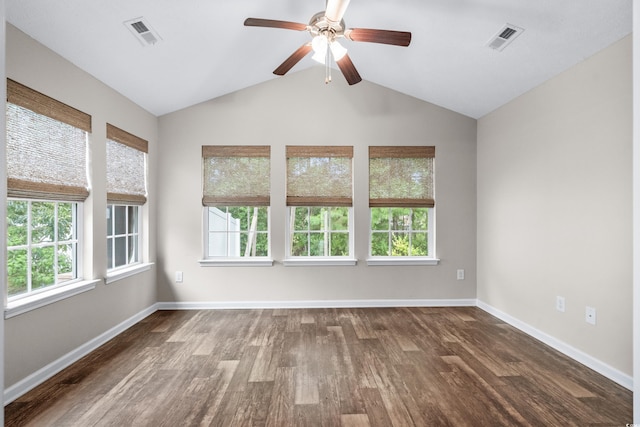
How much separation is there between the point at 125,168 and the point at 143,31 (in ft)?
4.90

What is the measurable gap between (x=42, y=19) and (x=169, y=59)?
1036 mm

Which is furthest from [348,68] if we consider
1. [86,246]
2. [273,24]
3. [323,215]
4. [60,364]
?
[60,364]

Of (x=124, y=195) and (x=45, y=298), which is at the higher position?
(x=124, y=195)

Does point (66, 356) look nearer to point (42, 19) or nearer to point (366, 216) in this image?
point (42, 19)

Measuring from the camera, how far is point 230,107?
14.4 ft

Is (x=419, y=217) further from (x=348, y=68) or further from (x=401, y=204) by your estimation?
(x=348, y=68)

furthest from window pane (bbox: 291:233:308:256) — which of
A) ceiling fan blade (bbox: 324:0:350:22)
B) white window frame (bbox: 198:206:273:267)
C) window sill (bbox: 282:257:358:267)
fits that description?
ceiling fan blade (bbox: 324:0:350:22)

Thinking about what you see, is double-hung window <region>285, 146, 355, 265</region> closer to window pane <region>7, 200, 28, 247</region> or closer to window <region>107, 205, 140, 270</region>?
window <region>107, 205, 140, 270</region>

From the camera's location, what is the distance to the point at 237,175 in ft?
14.4

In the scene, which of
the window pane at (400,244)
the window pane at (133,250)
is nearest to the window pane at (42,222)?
the window pane at (133,250)

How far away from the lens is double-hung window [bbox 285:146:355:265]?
14.5ft

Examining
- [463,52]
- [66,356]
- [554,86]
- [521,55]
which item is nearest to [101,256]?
[66,356]

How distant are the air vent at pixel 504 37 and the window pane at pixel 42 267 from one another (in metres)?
4.00

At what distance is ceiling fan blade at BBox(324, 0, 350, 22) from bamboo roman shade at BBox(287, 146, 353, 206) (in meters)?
2.21
